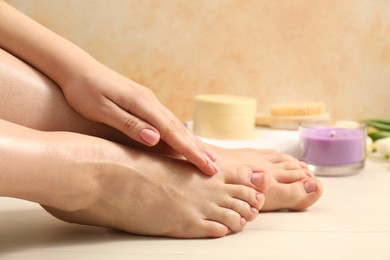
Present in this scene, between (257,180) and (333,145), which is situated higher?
(333,145)

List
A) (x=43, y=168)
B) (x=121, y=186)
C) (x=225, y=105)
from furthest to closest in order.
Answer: (x=225, y=105) < (x=121, y=186) < (x=43, y=168)

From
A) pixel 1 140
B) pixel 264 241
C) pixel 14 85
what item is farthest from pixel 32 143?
pixel 264 241

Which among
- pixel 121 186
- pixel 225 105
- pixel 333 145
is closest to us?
pixel 121 186

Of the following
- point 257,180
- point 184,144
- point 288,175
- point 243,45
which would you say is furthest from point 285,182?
point 243,45

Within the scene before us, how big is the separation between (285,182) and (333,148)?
0.32 m

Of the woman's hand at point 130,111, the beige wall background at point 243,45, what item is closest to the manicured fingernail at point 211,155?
the woman's hand at point 130,111

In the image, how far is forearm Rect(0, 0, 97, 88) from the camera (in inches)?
52.5

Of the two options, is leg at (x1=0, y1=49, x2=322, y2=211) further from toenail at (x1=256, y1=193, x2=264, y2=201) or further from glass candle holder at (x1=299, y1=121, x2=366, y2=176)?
glass candle holder at (x1=299, y1=121, x2=366, y2=176)

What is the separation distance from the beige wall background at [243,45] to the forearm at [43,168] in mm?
1065

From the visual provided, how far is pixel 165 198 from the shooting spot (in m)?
1.25

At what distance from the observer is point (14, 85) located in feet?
4.26

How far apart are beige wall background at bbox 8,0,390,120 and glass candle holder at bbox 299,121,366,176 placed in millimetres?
445

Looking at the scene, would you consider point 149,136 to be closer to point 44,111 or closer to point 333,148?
point 44,111

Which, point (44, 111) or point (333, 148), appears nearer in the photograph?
point (44, 111)
